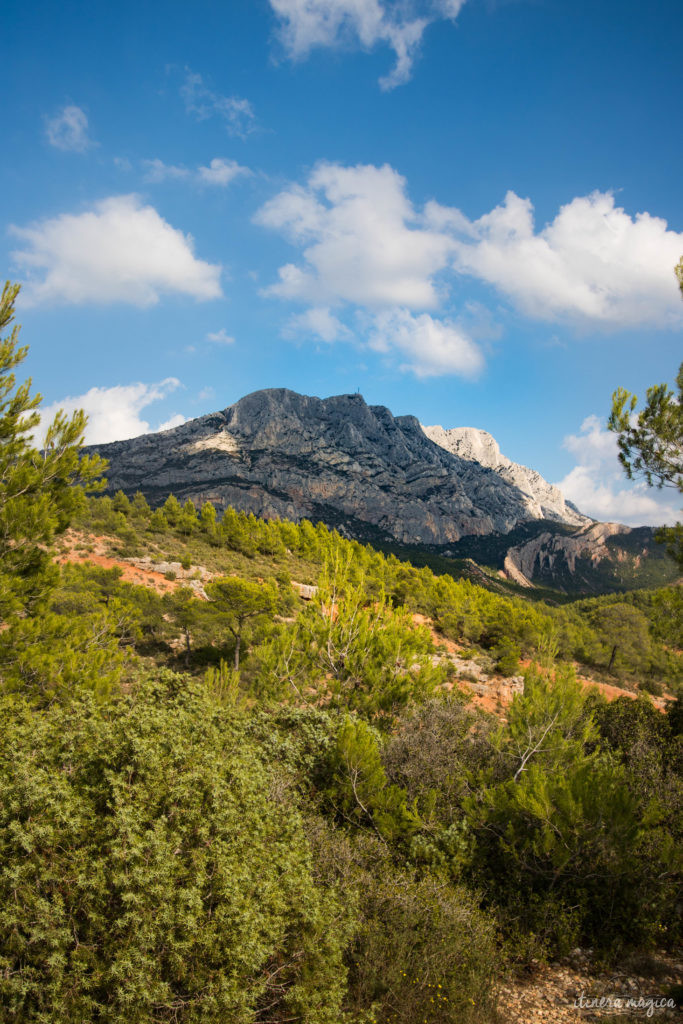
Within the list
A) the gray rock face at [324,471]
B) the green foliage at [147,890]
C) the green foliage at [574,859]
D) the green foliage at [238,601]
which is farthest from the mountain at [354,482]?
the green foliage at [147,890]

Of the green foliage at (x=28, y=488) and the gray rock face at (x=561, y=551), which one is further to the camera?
the gray rock face at (x=561, y=551)

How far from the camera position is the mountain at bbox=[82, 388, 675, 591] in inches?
4892

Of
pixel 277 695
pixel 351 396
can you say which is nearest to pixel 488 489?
pixel 351 396

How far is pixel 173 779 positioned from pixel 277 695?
27.9 ft

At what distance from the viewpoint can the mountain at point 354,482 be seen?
12425cm

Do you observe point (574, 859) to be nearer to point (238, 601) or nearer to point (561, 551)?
point (238, 601)

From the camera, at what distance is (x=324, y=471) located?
144 meters

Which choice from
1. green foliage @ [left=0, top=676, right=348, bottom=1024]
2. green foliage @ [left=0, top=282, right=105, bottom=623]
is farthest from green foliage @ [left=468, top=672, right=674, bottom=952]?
green foliage @ [left=0, top=282, right=105, bottom=623]

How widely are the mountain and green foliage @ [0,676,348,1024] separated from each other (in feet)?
375

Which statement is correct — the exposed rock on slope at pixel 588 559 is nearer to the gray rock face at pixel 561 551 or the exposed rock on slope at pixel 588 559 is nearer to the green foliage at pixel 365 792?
the gray rock face at pixel 561 551

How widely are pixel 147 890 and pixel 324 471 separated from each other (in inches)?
5572

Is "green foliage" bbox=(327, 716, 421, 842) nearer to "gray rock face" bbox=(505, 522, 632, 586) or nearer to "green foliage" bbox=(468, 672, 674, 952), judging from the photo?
"green foliage" bbox=(468, 672, 674, 952)

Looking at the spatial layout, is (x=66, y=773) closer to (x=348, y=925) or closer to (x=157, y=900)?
(x=157, y=900)

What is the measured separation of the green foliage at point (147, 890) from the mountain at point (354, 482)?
375 ft
